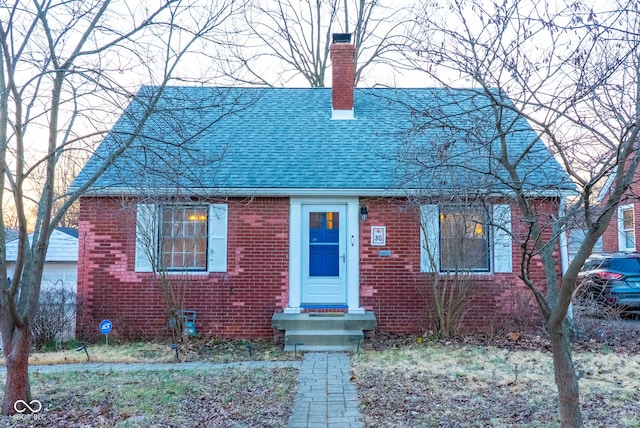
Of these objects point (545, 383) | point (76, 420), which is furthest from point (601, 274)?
point (76, 420)

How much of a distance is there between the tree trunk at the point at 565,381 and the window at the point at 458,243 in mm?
5052

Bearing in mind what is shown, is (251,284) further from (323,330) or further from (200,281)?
(323,330)

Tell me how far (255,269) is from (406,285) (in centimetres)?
281

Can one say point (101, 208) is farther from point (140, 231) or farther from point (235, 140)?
point (235, 140)

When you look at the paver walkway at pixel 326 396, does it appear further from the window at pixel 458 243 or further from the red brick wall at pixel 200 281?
the window at pixel 458 243

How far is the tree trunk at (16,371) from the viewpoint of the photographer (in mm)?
5156

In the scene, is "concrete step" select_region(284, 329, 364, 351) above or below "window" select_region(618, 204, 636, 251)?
below

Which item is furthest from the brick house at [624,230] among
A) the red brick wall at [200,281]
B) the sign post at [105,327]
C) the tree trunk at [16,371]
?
the tree trunk at [16,371]

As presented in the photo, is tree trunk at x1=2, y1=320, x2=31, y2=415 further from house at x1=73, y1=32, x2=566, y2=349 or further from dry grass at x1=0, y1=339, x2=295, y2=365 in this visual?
house at x1=73, y1=32, x2=566, y2=349

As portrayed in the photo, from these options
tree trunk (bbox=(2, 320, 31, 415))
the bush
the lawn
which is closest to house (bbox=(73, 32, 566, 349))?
Result: the bush

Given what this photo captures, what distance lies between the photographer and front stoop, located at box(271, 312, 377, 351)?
840 centimetres

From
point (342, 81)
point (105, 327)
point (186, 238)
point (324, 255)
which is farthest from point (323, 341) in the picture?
point (342, 81)

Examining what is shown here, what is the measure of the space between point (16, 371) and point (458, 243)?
6882mm

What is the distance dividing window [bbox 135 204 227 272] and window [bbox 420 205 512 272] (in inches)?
148
